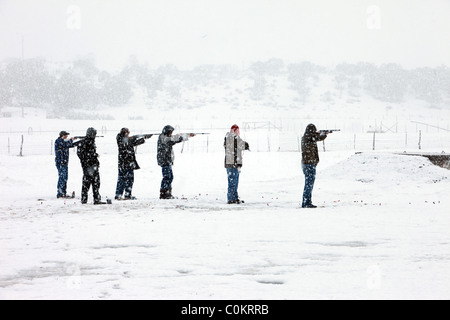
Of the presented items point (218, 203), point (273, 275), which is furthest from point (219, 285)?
point (218, 203)

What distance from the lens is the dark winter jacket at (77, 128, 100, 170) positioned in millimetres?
12070

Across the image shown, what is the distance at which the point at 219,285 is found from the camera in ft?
16.8

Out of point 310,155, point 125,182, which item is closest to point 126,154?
point 125,182

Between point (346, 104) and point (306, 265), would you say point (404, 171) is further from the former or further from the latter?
point (346, 104)

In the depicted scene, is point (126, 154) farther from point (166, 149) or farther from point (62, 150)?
point (62, 150)

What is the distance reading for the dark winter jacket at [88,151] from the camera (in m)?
12.1

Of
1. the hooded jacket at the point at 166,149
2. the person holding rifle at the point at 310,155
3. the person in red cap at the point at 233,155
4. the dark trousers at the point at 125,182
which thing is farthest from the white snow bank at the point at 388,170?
the dark trousers at the point at 125,182

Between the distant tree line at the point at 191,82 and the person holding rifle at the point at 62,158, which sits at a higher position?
the distant tree line at the point at 191,82

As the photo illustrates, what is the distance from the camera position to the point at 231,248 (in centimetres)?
694

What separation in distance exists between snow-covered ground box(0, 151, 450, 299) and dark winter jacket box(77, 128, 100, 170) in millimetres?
1197

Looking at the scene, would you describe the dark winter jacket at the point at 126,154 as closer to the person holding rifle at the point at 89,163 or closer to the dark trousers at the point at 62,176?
A: the person holding rifle at the point at 89,163

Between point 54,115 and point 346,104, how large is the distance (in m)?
84.6

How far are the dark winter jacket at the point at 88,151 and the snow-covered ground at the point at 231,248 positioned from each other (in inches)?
47.1

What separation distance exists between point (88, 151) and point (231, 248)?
6513 mm
